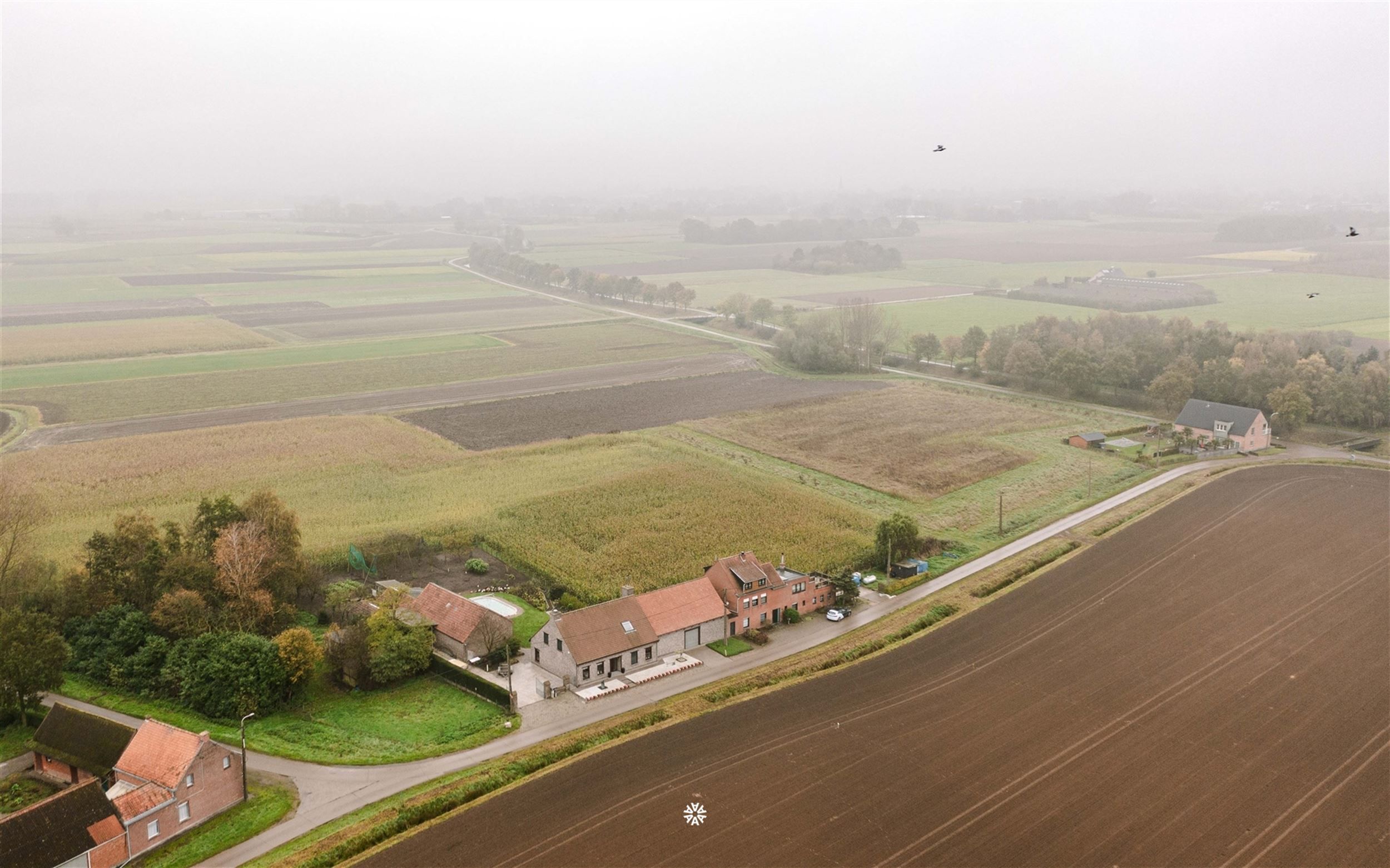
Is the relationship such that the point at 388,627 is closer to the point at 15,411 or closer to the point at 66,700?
the point at 66,700

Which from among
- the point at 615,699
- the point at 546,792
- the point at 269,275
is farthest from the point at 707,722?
the point at 269,275

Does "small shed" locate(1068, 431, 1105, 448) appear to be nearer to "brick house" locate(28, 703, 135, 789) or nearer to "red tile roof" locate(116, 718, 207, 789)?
"red tile roof" locate(116, 718, 207, 789)

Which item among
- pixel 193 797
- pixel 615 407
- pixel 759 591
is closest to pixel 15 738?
pixel 193 797

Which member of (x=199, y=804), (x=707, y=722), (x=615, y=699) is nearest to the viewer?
(x=199, y=804)

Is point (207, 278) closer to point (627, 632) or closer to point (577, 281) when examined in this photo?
point (577, 281)

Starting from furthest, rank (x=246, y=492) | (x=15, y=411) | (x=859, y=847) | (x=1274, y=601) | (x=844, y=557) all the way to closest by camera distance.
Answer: (x=15, y=411)
(x=246, y=492)
(x=844, y=557)
(x=1274, y=601)
(x=859, y=847)

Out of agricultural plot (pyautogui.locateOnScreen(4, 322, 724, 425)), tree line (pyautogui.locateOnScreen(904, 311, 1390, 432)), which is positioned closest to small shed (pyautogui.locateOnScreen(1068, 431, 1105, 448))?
tree line (pyautogui.locateOnScreen(904, 311, 1390, 432))

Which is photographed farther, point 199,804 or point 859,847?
point 199,804

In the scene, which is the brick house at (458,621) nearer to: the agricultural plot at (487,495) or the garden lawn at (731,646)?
the agricultural plot at (487,495)
